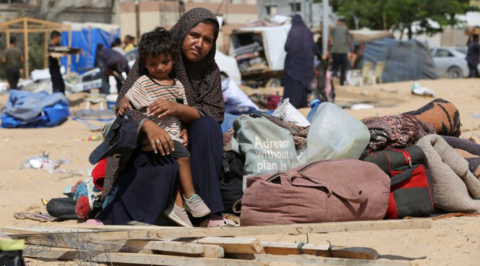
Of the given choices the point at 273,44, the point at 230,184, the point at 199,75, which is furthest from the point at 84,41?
the point at 230,184

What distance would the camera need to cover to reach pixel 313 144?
15.4 ft

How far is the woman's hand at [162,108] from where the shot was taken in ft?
13.5

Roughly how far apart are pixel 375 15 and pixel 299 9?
1195 centimetres

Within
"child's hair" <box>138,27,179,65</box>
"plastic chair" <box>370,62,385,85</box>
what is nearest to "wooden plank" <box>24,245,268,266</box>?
"child's hair" <box>138,27,179,65</box>

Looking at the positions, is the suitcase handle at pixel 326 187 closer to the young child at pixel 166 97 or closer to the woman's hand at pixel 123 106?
the young child at pixel 166 97

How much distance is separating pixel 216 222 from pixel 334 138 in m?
1.00

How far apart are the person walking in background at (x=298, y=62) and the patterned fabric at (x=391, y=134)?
7.77m

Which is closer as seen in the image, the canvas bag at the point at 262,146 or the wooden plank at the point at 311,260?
the wooden plank at the point at 311,260

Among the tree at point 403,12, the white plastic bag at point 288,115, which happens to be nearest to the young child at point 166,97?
the white plastic bag at point 288,115

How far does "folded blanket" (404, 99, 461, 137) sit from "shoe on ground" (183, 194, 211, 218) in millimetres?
1938

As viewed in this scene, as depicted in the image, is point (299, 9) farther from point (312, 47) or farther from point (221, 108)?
point (221, 108)

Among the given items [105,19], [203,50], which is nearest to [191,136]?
[203,50]

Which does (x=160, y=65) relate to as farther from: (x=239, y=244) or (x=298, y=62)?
(x=298, y=62)

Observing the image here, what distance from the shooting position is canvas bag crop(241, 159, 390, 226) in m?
4.07
